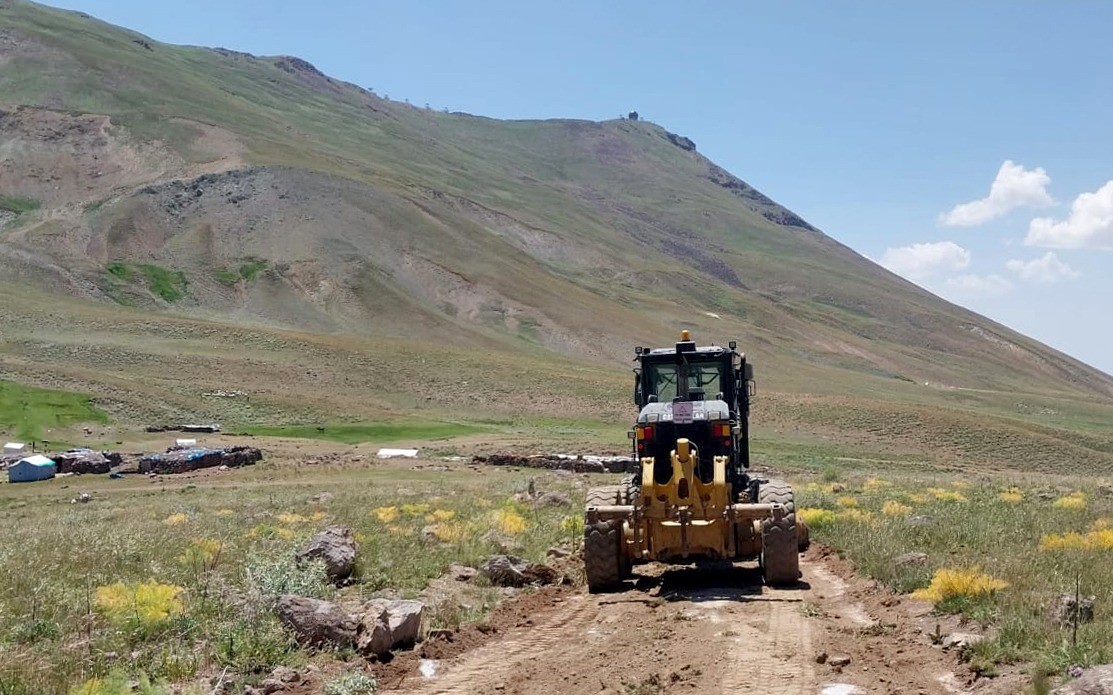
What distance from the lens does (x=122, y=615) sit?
28.9 feet

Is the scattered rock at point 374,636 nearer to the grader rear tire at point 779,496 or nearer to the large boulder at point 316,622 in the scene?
the large boulder at point 316,622

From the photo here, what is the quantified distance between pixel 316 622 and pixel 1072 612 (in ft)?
23.1

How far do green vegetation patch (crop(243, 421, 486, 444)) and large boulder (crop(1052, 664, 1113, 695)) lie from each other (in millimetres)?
43058

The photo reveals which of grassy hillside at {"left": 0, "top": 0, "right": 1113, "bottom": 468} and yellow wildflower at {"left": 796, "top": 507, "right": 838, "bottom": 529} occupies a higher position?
grassy hillside at {"left": 0, "top": 0, "right": 1113, "bottom": 468}

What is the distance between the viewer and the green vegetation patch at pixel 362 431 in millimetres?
49344

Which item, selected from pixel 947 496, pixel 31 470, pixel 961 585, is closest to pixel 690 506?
pixel 961 585

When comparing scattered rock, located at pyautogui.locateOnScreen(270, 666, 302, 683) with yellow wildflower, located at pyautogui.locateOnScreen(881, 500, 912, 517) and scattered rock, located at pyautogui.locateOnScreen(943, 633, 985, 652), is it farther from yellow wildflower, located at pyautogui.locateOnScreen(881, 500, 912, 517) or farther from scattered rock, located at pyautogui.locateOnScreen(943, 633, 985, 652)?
yellow wildflower, located at pyautogui.locateOnScreen(881, 500, 912, 517)

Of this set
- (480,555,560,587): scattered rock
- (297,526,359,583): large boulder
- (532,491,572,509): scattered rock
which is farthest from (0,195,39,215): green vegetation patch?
(480,555,560,587): scattered rock

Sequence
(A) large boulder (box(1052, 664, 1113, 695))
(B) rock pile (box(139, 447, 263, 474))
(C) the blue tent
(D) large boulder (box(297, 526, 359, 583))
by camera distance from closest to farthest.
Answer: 1. (A) large boulder (box(1052, 664, 1113, 695))
2. (D) large boulder (box(297, 526, 359, 583))
3. (C) the blue tent
4. (B) rock pile (box(139, 447, 263, 474))

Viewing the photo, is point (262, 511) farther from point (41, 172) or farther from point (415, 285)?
point (41, 172)

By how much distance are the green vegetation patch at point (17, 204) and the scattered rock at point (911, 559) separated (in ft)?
359

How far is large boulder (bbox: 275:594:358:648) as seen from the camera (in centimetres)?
897

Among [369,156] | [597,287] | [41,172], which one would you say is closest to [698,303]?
[597,287]

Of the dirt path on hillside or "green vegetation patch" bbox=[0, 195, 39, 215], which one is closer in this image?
the dirt path on hillside
